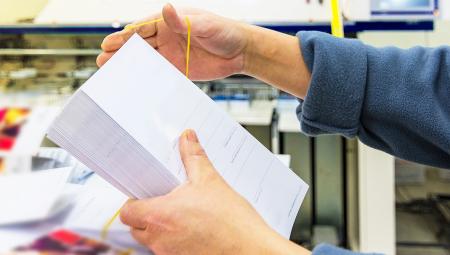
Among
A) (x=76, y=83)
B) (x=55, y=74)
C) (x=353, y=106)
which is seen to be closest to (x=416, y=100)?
(x=353, y=106)

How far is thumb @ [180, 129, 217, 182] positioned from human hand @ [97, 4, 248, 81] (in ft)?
0.83

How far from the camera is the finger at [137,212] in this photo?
20.2 inches

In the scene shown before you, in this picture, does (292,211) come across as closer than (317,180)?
Yes

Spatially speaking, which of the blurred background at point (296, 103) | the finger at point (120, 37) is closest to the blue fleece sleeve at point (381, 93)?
the finger at point (120, 37)

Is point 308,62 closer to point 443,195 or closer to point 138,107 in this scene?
point 138,107

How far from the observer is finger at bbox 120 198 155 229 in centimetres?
51

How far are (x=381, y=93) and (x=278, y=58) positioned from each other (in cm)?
19

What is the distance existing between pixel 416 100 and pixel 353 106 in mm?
102

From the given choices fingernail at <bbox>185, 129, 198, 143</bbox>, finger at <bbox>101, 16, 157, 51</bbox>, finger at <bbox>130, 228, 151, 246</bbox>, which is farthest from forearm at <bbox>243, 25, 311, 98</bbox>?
finger at <bbox>130, 228, 151, 246</bbox>

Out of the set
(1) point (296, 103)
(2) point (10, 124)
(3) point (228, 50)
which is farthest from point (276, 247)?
(1) point (296, 103)

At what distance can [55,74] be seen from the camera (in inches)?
90.6

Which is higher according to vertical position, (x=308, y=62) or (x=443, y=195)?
(x=308, y=62)

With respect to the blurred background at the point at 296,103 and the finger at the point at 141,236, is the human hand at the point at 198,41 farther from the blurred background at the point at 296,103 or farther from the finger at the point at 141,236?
the blurred background at the point at 296,103

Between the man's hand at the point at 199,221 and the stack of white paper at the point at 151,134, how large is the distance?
2cm
